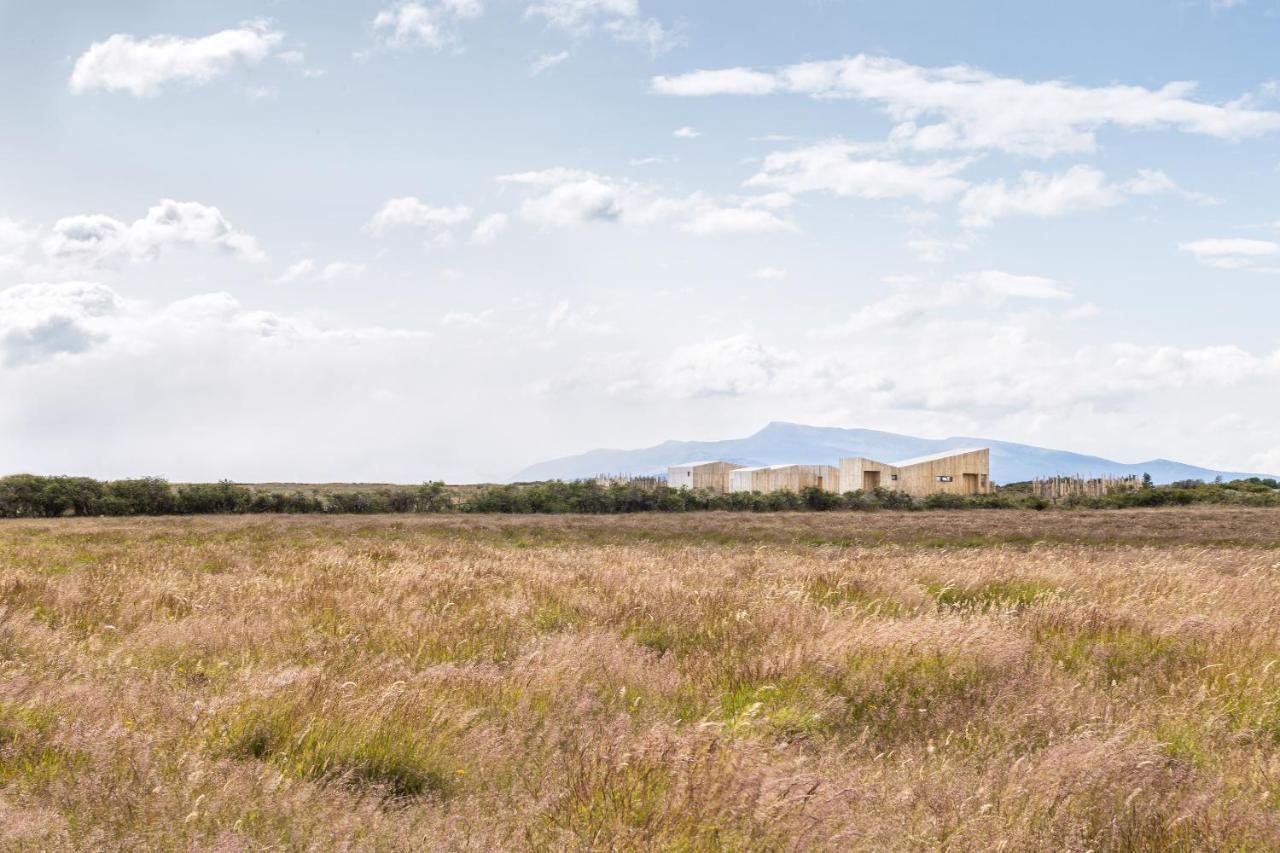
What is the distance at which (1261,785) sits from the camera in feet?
14.8

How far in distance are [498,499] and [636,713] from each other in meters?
44.2

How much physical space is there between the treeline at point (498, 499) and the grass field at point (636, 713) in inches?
1477

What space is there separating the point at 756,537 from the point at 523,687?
23.7 meters

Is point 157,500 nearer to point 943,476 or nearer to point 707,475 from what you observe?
point 707,475

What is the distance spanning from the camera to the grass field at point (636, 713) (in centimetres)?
353

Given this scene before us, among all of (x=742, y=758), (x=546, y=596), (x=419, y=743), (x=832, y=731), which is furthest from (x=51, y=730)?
(x=546, y=596)

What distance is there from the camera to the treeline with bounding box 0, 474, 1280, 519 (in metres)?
43.9

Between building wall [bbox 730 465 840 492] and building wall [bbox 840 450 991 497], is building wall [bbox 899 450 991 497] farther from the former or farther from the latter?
building wall [bbox 730 465 840 492]

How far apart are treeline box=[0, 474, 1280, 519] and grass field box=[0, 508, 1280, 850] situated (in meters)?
37.5

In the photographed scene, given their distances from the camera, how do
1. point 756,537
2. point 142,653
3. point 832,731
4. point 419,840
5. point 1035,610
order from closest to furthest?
point 419,840 < point 832,731 < point 142,653 < point 1035,610 < point 756,537

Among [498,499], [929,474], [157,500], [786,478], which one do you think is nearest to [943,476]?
[929,474]

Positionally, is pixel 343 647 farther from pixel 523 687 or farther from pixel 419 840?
pixel 419 840

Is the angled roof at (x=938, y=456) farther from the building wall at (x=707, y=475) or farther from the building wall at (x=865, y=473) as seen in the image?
the building wall at (x=707, y=475)

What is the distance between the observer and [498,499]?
4900 centimetres
